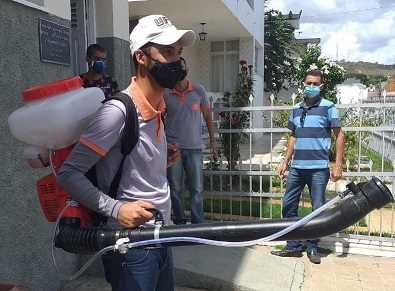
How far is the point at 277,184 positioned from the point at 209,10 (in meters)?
4.54

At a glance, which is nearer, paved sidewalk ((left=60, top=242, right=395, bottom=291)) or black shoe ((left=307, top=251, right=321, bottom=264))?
paved sidewalk ((left=60, top=242, right=395, bottom=291))

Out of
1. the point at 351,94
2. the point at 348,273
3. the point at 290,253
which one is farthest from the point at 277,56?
the point at 348,273

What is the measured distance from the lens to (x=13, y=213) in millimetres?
2879

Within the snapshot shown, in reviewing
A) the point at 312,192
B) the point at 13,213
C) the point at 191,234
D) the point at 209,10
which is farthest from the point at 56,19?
the point at 209,10

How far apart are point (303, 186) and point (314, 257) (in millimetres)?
719

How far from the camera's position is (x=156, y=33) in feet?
5.52

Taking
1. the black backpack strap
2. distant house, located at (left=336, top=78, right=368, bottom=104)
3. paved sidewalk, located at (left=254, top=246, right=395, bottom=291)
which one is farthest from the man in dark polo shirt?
distant house, located at (left=336, top=78, right=368, bottom=104)

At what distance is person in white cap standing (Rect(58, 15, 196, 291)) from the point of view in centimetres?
158

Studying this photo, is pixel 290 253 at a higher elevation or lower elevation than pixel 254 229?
lower

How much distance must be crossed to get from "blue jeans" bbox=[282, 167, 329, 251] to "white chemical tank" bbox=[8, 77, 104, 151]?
→ 285 centimetres

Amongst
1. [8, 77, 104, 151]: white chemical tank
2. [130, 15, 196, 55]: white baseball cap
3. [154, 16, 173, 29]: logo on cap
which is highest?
[154, 16, 173, 29]: logo on cap

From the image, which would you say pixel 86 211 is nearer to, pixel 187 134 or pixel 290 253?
pixel 187 134

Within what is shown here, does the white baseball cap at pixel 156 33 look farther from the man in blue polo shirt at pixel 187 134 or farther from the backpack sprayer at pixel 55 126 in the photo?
the man in blue polo shirt at pixel 187 134

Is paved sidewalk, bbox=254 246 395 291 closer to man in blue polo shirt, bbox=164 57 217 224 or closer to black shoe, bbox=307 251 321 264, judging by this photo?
black shoe, bbox=307 251 321 264
